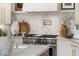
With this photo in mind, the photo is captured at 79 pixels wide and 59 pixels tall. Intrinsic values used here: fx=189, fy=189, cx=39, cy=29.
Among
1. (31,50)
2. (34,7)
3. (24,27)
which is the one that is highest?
(34,7)

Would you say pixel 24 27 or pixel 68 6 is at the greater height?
pixel 68 6

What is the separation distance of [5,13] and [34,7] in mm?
188

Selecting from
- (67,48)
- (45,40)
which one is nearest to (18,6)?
(45,40)

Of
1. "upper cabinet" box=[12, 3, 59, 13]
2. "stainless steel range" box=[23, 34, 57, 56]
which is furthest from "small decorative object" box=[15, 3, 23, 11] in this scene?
"stainless steel range" box=[23, 34, 57, 56]

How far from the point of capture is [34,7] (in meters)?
1.21

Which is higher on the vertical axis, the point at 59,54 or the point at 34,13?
the point at 34,13

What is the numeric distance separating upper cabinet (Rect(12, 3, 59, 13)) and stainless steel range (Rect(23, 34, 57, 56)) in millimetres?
167

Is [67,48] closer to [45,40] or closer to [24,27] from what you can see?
[45,40]

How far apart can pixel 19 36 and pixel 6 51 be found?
0.41 ft

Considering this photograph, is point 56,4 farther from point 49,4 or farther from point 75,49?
point 75,49

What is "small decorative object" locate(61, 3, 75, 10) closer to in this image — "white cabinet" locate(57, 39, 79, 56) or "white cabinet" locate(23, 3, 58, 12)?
"white cabinet" locate(23, 3, 58, 12)

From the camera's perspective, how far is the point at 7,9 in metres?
1.20

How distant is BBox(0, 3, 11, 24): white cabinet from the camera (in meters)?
1.19

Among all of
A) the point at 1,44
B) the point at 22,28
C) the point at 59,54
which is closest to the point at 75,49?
the point at 59,54
